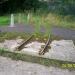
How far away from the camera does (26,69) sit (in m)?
8.35

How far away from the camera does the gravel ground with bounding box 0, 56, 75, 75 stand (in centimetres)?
797

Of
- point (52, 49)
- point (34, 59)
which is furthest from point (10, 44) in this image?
point (34, 59)

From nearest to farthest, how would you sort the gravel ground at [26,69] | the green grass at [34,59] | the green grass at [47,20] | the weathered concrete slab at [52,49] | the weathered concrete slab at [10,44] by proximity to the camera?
the gravel ground at [26,69], the green grass at [34,59], the weathered concrete slab at [52,49], the weathered concrete slab at [10,44], the green grass at [47,20]

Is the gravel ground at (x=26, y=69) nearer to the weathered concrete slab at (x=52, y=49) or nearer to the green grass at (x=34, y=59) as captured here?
the green grass at (x=34, y=59)

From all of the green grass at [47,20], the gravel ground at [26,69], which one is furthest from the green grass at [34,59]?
the green grass at [47,20]

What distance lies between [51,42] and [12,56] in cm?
468

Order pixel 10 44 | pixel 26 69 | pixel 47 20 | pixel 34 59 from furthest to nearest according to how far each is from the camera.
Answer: pixel 47 20 → pixel 10 44 → pixel 34 59 → pixel 26 69

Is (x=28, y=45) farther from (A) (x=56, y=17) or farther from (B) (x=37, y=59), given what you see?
(A) (x=56, y=17)

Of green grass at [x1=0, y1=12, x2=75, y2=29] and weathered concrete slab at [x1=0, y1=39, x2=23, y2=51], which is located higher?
weathered concrete slab at [x1=0, y1=39, x2=23, y2=51]

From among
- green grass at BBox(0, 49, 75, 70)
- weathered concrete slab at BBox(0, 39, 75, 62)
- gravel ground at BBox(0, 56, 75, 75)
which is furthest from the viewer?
weathered concrete slab at BBox(0, 39, 75, 62)

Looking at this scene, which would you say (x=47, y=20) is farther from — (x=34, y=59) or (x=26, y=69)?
(x=26, y=69)

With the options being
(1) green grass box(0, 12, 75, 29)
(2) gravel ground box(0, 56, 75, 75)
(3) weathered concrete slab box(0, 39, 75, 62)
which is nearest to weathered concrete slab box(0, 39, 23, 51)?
(3) weathered concrete slab box(0, 39, 75, 62)

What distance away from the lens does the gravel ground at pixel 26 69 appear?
7968 mm

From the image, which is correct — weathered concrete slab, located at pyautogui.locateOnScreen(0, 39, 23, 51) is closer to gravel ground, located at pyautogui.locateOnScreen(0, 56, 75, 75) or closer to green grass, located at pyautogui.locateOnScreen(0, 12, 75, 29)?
gravel ground, located at pyautogui.locateOnScreen(0, 56, 75, 75)
